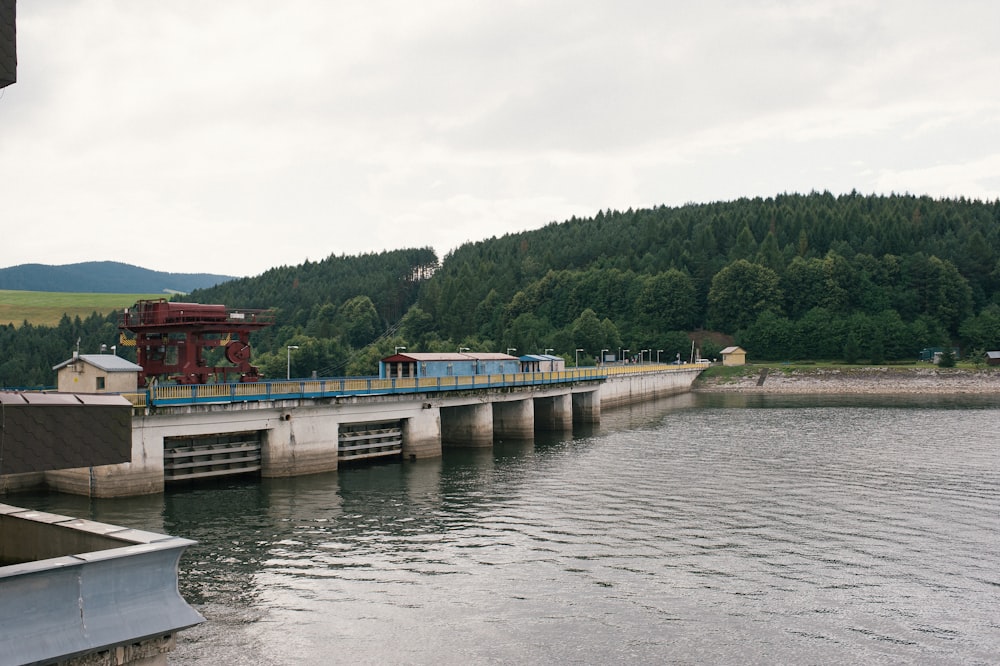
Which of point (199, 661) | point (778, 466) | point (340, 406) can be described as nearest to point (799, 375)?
point (778, 466)

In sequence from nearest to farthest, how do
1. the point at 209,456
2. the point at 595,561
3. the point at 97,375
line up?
1. the point at 595,561
2. the point at 97,375
3. the point at 209,456

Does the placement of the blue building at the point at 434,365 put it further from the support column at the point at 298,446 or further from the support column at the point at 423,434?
the support column at the point at 298,446

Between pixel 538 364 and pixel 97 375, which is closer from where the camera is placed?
pixel 97 375

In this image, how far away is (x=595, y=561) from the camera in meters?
31.6

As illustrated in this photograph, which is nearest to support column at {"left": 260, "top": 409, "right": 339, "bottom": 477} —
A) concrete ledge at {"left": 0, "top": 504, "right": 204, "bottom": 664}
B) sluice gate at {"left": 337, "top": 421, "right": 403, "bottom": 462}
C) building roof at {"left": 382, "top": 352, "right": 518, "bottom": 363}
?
sluice gate at {"left": 337, "top": 421, "right": 403, "bottom": 462}

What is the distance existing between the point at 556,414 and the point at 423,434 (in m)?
28.4

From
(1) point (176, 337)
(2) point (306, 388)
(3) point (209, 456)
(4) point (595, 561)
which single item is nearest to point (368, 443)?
(2) point (306, 388)

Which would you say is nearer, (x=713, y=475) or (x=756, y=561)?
(x=756, y=561)

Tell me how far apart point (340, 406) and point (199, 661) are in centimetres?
3242

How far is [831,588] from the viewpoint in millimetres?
27953

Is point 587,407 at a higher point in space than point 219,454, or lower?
lower

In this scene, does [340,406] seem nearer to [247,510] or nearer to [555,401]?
[247,510]

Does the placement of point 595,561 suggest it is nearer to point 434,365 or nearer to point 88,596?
point 88,596

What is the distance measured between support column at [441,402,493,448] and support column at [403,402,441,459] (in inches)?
275
